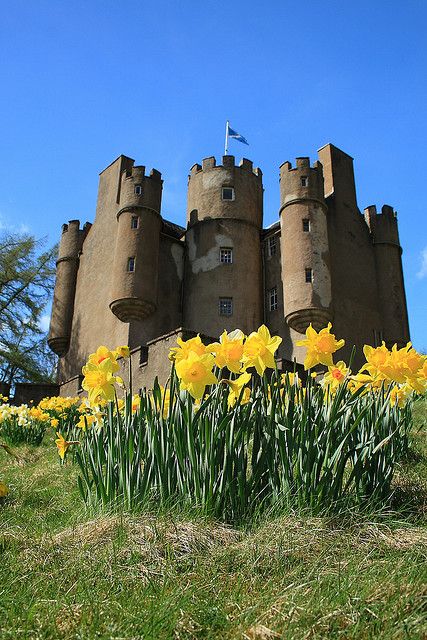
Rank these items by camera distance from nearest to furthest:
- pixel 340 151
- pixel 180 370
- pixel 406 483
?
pixel 180 370 < pixel 406 483 < pixel 340 151

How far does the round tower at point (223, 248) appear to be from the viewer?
26469mm

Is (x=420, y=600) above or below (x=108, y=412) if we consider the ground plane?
below

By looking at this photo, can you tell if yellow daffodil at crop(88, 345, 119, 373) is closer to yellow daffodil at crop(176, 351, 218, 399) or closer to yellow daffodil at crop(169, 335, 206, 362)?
yellow daffodil at crop(169, 335, 206, 362)

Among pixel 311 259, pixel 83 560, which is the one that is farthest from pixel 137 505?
pixel 311 259

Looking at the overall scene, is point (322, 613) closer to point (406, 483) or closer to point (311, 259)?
point (406, 483)

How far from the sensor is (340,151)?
30281 millimetres

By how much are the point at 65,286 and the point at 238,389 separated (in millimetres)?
28249

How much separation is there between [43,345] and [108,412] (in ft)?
98.4

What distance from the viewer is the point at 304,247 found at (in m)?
25.6

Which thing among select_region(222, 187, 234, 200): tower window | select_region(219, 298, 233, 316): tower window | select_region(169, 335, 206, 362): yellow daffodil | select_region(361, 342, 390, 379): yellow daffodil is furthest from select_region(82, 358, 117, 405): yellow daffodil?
select_region(222, 187, 234, 200): tower window

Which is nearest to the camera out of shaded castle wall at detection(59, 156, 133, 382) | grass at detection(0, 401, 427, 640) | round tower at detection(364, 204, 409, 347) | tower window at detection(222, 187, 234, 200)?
grass at detection(0, 401, 427, 640)

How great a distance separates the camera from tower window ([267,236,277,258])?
27.9m

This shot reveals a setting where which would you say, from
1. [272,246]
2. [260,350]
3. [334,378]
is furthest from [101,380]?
[272,246]

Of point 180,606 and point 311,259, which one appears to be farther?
point 311,259
